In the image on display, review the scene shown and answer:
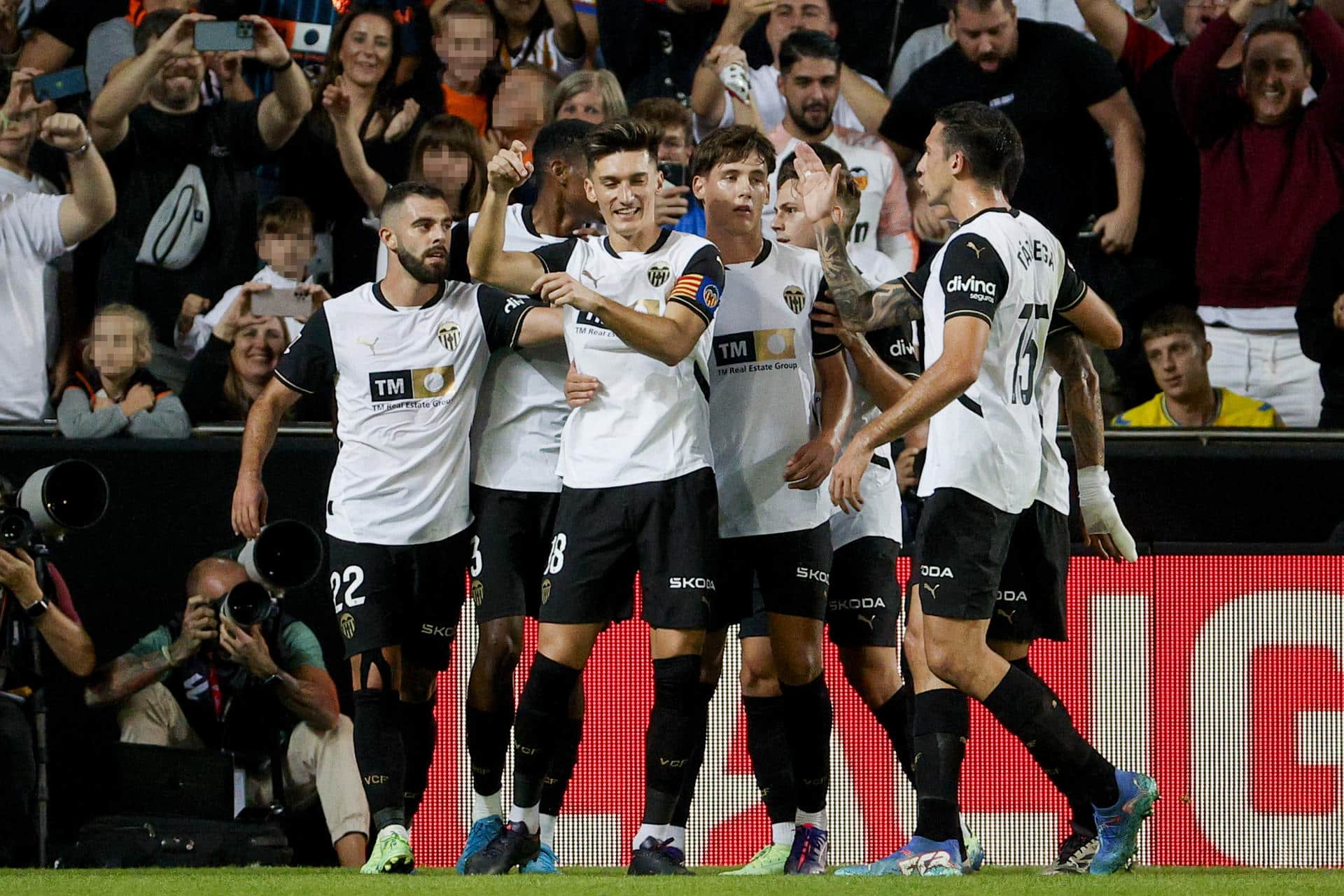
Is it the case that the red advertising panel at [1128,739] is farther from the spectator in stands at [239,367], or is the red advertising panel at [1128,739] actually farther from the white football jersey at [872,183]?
the white football jersey at [872,183]

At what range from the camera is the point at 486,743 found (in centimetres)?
538

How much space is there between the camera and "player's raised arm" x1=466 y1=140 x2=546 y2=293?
4.86 m

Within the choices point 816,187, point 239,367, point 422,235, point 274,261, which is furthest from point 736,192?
point 274,261

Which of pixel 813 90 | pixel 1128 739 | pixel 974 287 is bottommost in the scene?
pixel 1128 739

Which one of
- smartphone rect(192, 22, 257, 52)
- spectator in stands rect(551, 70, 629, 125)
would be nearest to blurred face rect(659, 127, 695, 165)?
spectator in stands rect(551, 70, 629, 125)

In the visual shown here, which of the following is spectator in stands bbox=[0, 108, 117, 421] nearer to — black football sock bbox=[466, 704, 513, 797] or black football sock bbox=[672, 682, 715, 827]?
black football sock bbox=[466, 704, 513, 797]

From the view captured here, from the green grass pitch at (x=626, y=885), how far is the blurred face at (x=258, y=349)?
9.45 ft

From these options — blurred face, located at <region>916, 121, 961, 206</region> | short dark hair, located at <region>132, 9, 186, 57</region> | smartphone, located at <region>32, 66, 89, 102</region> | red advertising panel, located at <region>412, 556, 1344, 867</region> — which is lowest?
red advertising panel, located at <region>412, 556, 1344, 867</region>

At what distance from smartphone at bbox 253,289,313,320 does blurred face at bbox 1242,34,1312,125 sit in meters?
4.62

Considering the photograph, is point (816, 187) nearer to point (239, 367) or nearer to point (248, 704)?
point (248, 704)

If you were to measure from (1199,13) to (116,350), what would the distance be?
5.61 metres

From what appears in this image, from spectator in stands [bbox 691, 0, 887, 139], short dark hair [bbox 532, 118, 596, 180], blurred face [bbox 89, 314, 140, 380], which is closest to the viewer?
short dark hair [bbox 532, 118, 596, 180]

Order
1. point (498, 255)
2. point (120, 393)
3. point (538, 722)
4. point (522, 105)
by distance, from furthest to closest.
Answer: point (522, 105)
point (120, 393)
point (498, 255)
point (538, 722)

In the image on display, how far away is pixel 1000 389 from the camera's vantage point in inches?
182
